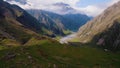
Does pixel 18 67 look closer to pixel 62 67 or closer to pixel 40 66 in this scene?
Answer: pixel 40 66

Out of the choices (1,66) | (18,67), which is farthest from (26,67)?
(1,66)

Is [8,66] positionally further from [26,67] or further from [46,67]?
[46,67]

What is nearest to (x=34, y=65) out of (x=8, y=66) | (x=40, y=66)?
(x=40, y=66)

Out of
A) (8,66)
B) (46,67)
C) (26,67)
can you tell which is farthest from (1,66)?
(46,67)

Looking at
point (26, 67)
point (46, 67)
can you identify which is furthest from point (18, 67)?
point (46, 67)

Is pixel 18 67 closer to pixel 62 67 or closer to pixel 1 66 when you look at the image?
pixel 1 66
